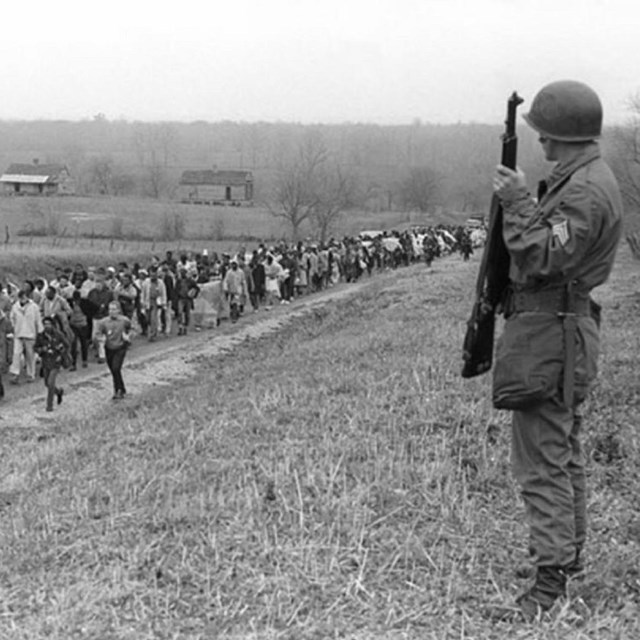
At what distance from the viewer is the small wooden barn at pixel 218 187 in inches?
4550

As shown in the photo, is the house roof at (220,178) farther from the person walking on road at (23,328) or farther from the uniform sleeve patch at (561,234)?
the uniform sleeve patch at (561,234)

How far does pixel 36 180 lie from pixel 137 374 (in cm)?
9566

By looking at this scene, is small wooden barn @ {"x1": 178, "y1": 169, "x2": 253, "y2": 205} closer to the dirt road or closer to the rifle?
the dirt road

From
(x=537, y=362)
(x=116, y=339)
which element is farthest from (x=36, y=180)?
(x=537, y=362)

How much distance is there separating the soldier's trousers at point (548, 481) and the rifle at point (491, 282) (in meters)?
0.38

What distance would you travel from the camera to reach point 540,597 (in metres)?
4.45

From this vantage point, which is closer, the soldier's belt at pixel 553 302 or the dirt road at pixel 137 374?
the soldier's belt at pixel 553 302

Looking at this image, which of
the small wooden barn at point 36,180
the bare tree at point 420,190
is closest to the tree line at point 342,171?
the bare tree at point 420,190

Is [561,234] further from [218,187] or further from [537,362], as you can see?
[218,187]

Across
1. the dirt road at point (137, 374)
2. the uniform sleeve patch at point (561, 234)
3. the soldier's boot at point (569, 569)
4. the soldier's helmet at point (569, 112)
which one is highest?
the soldier's helmet at point (569, 112)

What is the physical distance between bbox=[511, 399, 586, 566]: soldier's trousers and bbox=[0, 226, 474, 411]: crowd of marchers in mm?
11671

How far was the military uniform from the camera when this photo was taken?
4.22 metres

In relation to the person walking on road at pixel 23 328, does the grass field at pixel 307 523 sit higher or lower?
higher

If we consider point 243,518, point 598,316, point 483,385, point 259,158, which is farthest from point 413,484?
point 259,158
